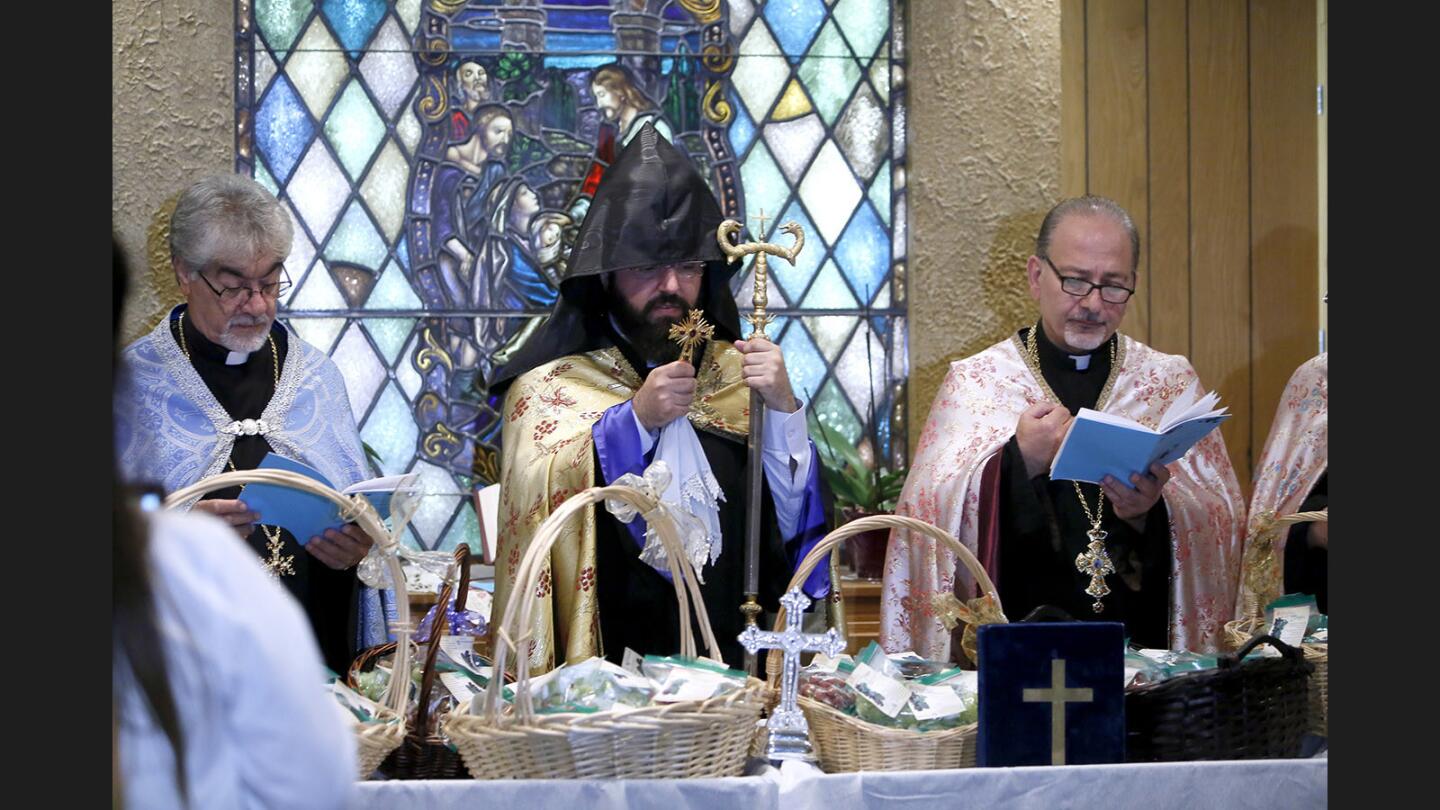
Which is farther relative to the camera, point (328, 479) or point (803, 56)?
point (803, 56)

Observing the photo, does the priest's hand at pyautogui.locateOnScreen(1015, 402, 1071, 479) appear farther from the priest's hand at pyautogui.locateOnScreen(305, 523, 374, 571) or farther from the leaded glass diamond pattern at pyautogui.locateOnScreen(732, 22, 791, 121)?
the leaded glass diamond pattern at pyautogui.locateOnScreen(732, 22, 791, 121)

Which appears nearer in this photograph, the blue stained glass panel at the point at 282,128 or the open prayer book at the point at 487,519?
the open prayer book at the point at 487,519

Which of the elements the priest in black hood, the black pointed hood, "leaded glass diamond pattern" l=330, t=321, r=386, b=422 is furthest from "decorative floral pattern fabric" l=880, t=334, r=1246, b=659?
"leaded glass diamond pattern" l=330, t=321, r=386, b=422

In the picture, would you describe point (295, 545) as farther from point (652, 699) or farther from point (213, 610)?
point (213, 610)

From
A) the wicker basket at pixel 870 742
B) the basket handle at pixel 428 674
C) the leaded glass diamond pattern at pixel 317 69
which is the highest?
the leaded glass diamond pattern at pixel 317 69

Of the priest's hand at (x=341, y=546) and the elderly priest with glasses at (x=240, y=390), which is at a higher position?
the elderly priest with glasses at (x=240, y=390)

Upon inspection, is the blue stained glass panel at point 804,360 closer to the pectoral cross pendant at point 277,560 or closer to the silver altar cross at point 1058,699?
the pectoral cross pendant at point 277,560

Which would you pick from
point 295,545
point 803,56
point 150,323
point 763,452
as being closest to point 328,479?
point 295,545

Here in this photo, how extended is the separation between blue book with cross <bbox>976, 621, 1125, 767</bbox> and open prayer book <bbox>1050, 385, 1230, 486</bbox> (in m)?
0.76

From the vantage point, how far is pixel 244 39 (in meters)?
5.98

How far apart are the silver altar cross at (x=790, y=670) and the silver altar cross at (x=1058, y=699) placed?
40 cm

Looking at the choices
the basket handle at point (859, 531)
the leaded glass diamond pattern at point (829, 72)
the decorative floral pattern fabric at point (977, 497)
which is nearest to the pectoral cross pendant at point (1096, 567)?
the decorative floral pattern fabric at point (977, 497)

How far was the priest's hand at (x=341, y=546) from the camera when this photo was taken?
13.8 feet

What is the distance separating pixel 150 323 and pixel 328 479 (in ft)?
4.96
